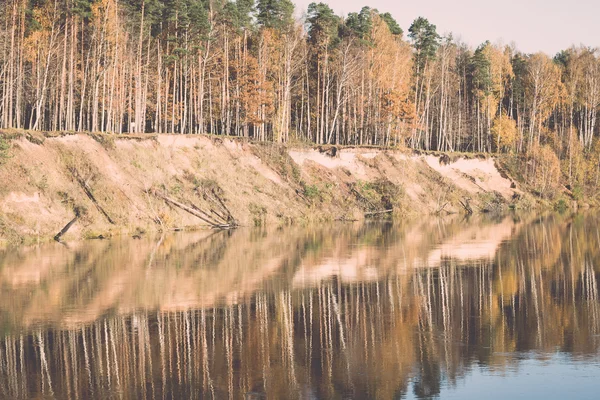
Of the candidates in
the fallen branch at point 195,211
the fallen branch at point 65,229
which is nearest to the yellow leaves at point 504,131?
the fallen branch at point 195,211

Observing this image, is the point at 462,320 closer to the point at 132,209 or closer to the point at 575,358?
the point at 575,358

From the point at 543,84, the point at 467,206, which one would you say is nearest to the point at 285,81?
the point at 467,206

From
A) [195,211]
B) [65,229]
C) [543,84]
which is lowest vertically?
[65,229]

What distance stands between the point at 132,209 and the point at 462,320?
34.4m

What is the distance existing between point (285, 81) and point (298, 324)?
59196 millimetres

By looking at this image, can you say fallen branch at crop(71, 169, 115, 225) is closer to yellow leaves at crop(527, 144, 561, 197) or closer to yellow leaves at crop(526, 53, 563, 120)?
yellow leaves at crop(527, 144, 561, 197)

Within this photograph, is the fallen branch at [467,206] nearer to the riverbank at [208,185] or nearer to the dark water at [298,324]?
the riverbank at [208,185]

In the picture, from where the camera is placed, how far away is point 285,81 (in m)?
78.8

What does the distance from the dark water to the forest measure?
27.6 meters

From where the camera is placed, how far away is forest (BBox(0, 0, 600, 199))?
2480 inches

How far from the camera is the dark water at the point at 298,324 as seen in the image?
15859mm

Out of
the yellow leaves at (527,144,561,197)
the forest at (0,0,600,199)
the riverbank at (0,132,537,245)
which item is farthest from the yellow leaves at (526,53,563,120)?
the riverbank at (0,132,537,245)

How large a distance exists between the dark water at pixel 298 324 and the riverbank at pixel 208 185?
7751mm

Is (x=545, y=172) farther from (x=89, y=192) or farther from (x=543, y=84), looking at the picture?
(x=89, y=192)
